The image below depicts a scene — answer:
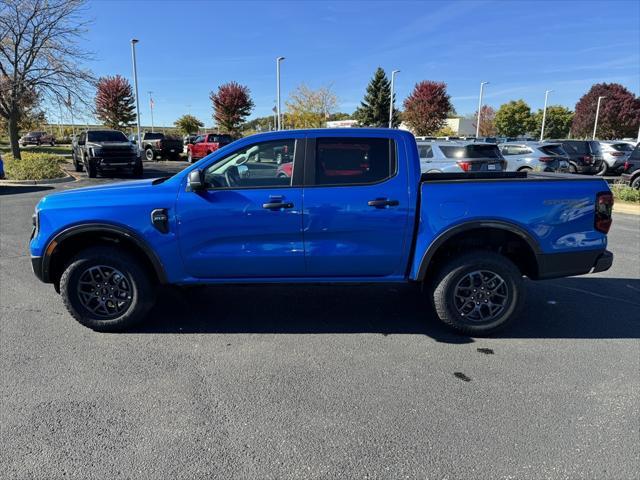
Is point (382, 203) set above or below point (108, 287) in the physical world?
above

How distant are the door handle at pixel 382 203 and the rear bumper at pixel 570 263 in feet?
4.50

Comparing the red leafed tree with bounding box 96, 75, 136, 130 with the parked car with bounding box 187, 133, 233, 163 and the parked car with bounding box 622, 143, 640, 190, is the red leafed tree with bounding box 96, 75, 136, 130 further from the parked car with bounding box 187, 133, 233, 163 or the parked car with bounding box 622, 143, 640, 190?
the parked car with bounding box 622, 143, 640, 190

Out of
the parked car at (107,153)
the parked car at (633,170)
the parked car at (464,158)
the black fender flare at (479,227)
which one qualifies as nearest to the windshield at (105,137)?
the parked car at (107,153)

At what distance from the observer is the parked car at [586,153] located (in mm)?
20453

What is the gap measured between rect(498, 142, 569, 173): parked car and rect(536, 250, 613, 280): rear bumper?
40.7ft

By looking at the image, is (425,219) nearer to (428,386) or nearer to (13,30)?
(428,386)

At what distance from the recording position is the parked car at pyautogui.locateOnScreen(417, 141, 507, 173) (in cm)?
1225

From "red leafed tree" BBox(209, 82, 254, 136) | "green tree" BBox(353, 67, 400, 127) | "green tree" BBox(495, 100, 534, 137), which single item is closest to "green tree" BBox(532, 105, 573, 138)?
"green tree" BBox(495, 100, 534, 137)

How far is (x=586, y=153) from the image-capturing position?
2120 cm

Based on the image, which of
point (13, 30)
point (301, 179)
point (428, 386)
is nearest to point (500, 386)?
point (428, 386)

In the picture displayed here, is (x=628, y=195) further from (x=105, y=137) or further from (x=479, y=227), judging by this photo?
(x=105, y=137)

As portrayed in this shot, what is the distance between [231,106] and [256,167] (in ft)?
157

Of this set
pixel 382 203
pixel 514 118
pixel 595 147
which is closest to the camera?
pixel 382 203

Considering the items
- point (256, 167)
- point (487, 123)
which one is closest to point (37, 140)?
point (256, 167)
